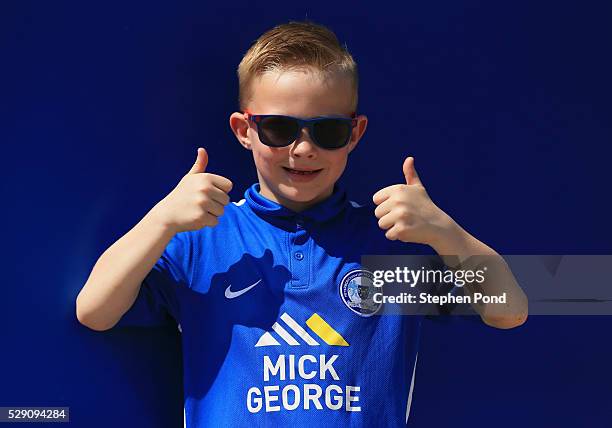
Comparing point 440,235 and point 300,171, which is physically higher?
point 300,171

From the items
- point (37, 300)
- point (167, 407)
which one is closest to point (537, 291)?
point (167, 407)

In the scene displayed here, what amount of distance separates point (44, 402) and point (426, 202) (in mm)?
972

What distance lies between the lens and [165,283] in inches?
81.9

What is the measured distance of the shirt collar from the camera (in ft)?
6.86

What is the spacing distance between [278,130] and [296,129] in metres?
0.04

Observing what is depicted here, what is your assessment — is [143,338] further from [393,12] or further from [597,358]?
[597,358]

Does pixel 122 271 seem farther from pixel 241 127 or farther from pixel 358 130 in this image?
pixel 358 130

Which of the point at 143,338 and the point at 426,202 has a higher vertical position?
the point at 426,202

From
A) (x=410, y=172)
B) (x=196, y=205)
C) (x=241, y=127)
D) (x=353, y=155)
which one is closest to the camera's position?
(x=196, y=205)

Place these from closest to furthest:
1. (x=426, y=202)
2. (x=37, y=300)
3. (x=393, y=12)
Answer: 1. (x=426, y=202)
2. (x=37, y=300)
3. (x=393, y=12)

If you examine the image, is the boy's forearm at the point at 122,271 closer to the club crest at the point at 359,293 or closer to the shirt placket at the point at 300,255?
the shirt placket at the point at 300,255

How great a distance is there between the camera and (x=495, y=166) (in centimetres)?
241

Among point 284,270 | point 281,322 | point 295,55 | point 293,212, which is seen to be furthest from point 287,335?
point 295,55

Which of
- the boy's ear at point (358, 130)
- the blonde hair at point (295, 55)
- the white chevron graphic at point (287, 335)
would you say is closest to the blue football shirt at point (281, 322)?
the white chevron graphic at point (287, 335)
